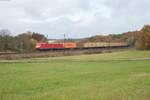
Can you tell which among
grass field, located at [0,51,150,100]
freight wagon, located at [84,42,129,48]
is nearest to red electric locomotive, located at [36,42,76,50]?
freight wagon, located at [84,42,129,48]

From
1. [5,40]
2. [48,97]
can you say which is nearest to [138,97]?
[48,97]

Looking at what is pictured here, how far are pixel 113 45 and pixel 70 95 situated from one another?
219 ft

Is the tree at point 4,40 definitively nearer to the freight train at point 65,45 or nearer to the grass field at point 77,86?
the freight train at point 65,45

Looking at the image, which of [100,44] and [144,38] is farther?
[100,44]

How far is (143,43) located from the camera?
5797 centimetres

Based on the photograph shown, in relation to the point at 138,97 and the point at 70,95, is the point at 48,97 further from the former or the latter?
the point at 138,97

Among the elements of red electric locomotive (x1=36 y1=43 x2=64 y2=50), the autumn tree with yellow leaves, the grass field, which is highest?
the autumn tree with yellow leaves

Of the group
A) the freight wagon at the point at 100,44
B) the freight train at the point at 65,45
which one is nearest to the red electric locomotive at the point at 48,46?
the freight train at the point at 65,45

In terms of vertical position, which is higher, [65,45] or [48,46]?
[65,45]

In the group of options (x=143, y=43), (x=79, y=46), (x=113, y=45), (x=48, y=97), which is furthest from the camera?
(x=113, y=45)

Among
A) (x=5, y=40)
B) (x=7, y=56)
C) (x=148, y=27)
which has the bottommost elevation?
(x=7, y=56)

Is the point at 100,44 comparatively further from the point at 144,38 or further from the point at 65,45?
the point at 65,45

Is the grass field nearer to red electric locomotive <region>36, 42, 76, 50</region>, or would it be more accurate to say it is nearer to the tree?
red electric locomotive <region>36, 42, 76, 50</region>

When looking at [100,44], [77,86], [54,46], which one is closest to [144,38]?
[100,44]
